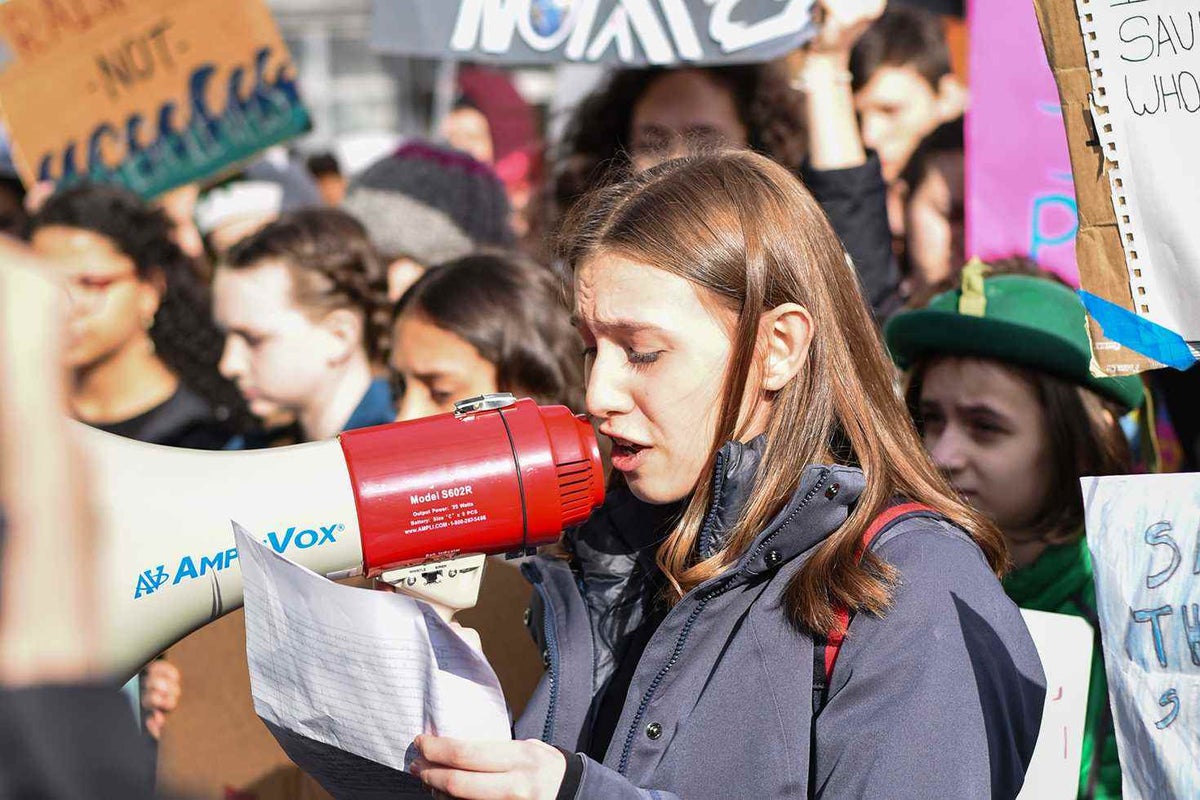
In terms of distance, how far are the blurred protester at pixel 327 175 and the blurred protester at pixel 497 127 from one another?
680 mm

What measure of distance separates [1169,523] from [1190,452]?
72.1 inches

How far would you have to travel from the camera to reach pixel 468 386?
9.93 ft

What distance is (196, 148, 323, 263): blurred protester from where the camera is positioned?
593 centimetres

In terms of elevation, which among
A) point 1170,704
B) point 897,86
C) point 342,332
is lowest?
point 1170,704

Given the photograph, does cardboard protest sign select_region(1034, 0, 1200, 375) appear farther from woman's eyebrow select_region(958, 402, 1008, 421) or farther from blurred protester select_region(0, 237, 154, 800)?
blurred protester select_region(0, 237, 154, 800)

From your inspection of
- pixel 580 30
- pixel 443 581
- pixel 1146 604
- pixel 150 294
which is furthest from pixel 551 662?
pixel 150 294

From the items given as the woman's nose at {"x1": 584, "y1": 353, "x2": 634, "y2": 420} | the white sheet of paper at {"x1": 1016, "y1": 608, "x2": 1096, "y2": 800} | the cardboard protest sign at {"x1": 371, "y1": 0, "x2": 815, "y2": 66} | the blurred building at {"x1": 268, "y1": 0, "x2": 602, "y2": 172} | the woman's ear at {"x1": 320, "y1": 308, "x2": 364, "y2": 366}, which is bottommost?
the white sheet of paper at {"x1": 1016, "y1": 608, "x2": 1096, "y2": 800}

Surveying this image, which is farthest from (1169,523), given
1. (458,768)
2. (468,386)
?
(468,386)

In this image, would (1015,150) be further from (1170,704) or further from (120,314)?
(120,314)

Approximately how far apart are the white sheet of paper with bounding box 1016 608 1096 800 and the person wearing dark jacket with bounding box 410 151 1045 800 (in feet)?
1.59

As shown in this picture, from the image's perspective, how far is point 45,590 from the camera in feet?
2.32

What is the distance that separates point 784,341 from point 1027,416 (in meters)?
0.91

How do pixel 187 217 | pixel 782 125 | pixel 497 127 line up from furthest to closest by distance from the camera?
pixel 497 127 → pixel 187 217 → pixel 782 125

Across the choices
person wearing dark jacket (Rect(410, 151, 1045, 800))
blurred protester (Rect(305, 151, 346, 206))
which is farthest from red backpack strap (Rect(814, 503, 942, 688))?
blurred protester (Rect(305, 151, 346, 206))
